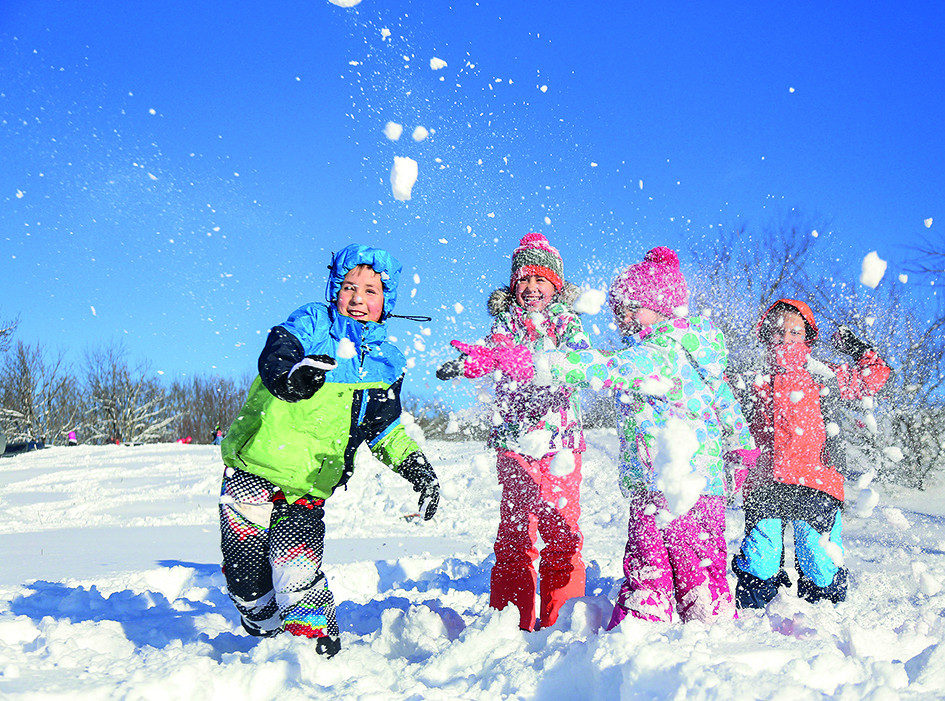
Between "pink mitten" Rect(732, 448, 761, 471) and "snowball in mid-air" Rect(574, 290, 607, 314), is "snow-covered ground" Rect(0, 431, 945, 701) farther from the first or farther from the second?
"snowball in mid-air" Rect(574, 290, 607, 314)

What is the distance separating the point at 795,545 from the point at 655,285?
63.6 inches

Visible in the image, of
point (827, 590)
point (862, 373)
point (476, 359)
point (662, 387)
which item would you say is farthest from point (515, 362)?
point (862, 373)

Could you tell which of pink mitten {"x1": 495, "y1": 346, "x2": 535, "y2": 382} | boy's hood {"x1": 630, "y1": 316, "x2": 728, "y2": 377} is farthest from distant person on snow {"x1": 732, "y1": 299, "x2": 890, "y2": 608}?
pink mitten {"x1": 495, "y1": 346, "x2": 535, "y2": 382}

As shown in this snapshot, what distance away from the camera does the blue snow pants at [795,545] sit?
332 cm

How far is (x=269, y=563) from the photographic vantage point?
2.63m

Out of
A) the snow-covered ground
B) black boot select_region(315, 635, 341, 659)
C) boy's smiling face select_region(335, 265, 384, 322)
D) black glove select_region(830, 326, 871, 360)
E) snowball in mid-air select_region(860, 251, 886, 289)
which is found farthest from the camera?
black glove select_region(830, 326, 871, 360)

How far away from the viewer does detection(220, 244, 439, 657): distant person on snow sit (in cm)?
253

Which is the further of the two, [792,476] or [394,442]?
[792,476]

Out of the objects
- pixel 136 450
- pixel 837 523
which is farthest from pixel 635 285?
pixel 136 450

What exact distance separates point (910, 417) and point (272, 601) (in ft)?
37.0

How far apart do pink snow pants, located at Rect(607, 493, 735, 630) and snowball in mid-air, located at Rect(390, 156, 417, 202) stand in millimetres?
1716

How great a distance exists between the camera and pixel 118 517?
8297 mm

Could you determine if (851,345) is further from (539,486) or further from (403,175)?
(403,175)

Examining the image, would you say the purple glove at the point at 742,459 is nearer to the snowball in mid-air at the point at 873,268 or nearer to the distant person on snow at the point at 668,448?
the distant person on snow at the point at 668,448
